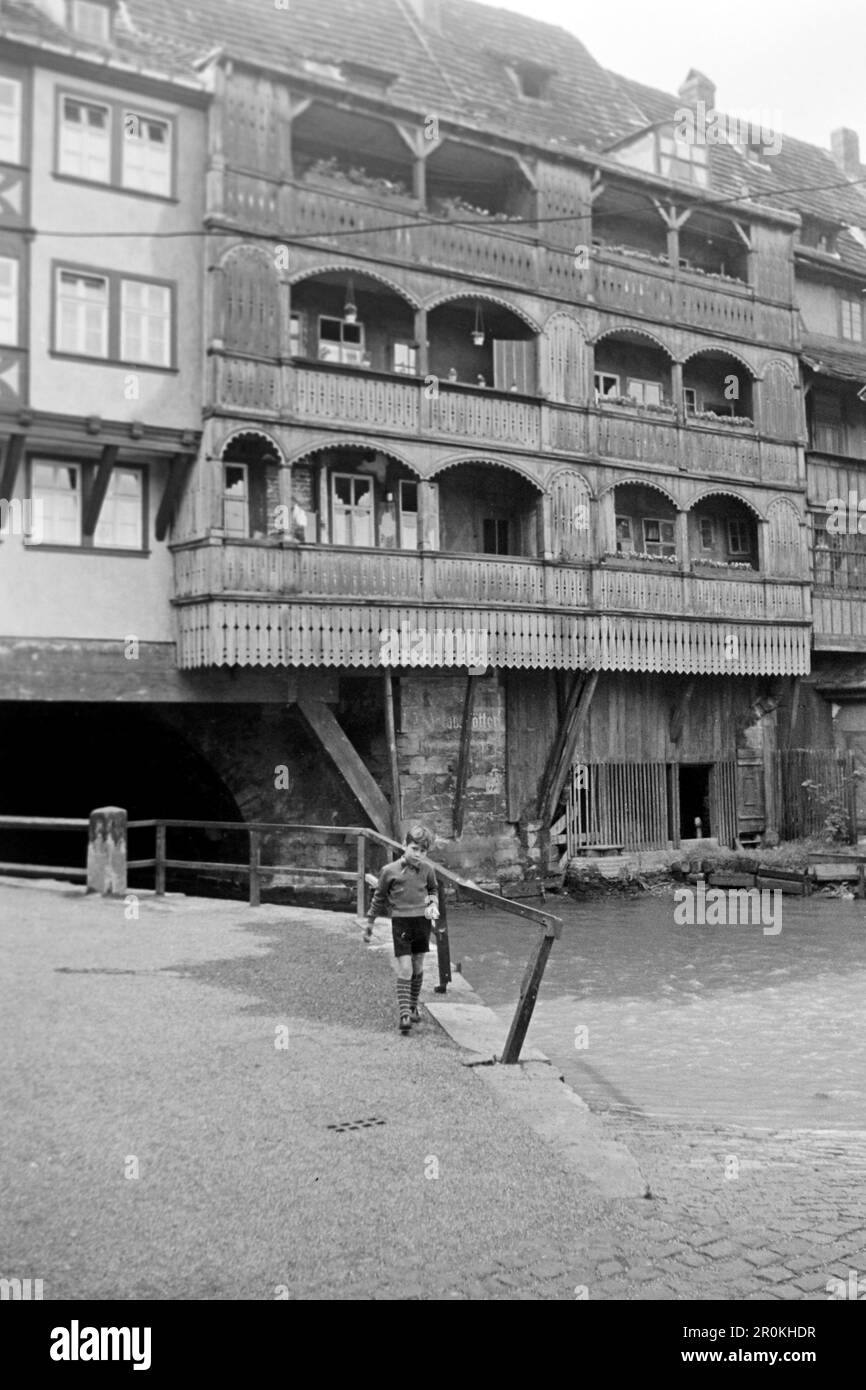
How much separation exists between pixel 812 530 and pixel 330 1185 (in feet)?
79.1

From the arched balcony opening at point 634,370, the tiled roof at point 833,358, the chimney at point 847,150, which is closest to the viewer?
the arched balcony opening at point 634,370

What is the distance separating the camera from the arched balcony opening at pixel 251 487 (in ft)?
68.4

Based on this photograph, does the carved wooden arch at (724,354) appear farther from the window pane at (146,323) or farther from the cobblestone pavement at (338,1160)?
the cobblestone pavement at (338,1160)

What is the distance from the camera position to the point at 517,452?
74.7ft

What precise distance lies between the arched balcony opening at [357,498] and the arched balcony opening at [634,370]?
5.28 metres

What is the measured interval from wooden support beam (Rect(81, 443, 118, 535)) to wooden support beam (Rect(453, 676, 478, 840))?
24.6ft

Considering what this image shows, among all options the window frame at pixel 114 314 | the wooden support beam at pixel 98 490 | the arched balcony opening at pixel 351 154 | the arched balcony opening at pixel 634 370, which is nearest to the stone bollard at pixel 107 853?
the wooden support beam at pixel 98 490

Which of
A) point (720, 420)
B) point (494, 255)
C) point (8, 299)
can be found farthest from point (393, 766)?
point (720, 420)

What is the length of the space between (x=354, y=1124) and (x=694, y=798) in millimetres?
21443

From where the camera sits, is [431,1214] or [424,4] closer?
[431,1214]

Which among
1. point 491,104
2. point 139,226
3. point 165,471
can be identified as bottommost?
point 165,471

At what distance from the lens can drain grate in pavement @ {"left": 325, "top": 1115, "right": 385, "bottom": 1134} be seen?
21.5 feet

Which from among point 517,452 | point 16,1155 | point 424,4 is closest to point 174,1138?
point 16,1155

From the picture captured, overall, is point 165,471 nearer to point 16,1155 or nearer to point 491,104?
point 491,104
